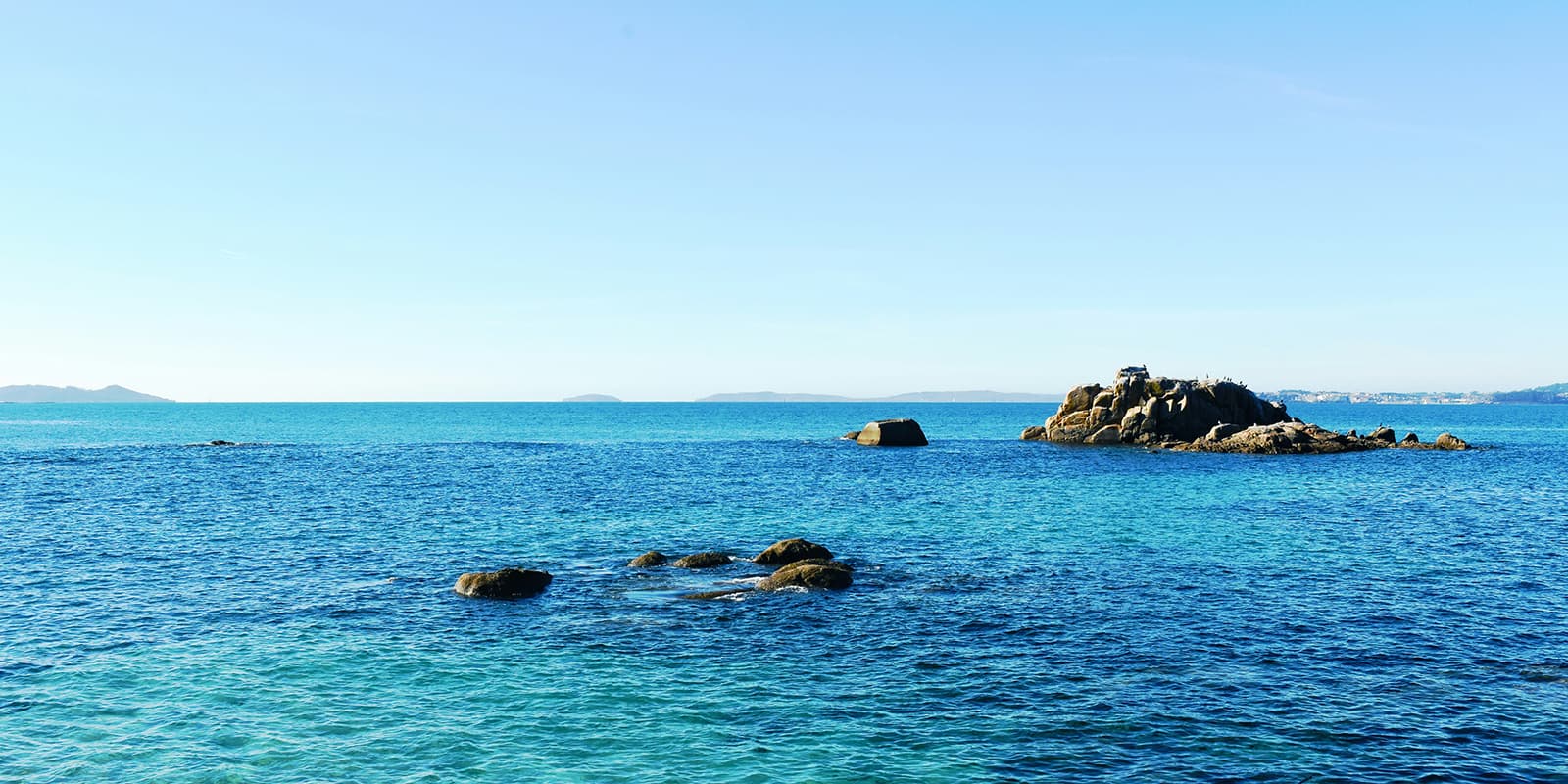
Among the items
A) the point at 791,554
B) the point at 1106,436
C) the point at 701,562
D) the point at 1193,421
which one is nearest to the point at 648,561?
the point at 701,562

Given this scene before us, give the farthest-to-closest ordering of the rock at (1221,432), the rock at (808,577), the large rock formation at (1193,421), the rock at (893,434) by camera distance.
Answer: the rock at (893,434) < the rock at (1221,432) < the large rock formation at (1193,421) < the rock at (808,577)

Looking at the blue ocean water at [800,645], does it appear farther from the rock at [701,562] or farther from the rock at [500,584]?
the rock at [701,562]

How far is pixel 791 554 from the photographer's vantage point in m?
39.4

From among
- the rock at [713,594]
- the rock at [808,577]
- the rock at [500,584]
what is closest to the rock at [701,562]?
the rock at [808,577]

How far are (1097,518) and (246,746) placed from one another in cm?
4293

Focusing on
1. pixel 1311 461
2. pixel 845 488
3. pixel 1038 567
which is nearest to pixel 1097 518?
pixel 1038 567

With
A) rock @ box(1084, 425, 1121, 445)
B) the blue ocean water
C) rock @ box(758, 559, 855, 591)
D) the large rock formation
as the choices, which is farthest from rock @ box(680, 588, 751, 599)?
rock @ box(1084, 425, 1121, 445)

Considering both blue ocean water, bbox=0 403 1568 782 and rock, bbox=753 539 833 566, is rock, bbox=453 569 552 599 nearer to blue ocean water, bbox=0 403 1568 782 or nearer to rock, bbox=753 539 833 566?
blue ocean water, bbox=0 403 1568 782

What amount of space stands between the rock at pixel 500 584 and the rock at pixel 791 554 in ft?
29.7

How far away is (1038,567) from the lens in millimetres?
39031

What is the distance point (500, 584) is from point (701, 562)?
846 centimetres

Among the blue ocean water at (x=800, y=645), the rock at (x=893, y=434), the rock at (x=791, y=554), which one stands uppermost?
the rock at (x=893, y=434)

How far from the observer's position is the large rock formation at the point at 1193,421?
103625mm

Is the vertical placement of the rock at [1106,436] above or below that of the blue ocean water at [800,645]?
above
